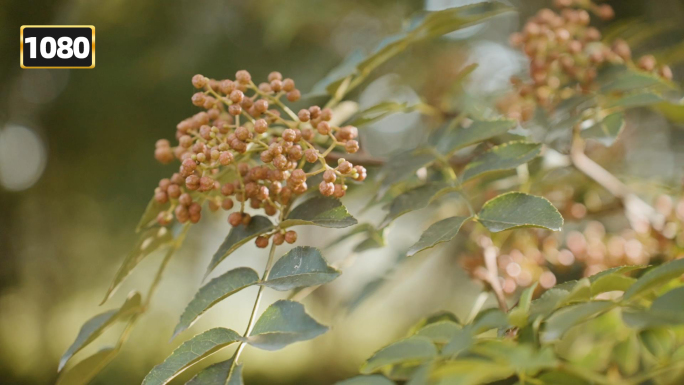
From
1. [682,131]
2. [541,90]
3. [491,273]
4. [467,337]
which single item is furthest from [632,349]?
[682,131]

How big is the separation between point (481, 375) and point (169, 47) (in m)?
1.67

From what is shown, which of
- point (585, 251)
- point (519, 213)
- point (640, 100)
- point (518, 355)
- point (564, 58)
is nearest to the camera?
point (518, 355)

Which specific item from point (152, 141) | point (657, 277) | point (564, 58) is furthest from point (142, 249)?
point (152, 141)

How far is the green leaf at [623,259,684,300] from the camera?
0.82 feet

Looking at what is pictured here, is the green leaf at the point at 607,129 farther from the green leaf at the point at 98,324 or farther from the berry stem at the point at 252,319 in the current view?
the green leaf at the point at 98,324

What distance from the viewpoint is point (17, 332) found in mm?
3309

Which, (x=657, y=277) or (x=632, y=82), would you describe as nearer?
(x=657, y=277)

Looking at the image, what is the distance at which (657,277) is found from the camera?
0.83 feet

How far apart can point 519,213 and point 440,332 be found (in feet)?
0.34

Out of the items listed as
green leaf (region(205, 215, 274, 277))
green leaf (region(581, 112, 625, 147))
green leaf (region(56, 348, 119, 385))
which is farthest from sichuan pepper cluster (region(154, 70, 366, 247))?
green leaf (region(581, 112, 625, 147))

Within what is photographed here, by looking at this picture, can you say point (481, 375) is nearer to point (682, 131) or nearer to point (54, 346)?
point (682, 131)

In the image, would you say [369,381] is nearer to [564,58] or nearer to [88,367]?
[88,367]

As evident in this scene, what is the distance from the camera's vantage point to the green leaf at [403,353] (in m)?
0.24

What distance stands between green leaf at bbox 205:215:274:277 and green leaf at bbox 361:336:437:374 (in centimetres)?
14
